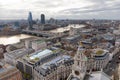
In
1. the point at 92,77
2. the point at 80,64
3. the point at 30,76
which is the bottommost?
the point at 30,76

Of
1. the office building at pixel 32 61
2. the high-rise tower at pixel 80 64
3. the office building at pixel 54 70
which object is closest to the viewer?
the high-rise tower at pixel 80 64

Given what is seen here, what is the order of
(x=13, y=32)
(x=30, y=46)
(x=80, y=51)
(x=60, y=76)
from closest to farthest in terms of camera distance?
(x=80, y=51) → (x=60, y=76) → (x=30, y=46) → (x=13, y=32)

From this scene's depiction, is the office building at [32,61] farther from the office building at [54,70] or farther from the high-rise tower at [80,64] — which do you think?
the high-rise tower at [80,64]

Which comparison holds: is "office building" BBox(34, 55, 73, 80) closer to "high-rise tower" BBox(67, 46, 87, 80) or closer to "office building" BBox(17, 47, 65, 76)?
"office building" BBox(17, 47, 65, 76)

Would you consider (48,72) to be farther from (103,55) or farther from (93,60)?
(103,55)

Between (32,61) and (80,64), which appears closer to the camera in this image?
(80,64)

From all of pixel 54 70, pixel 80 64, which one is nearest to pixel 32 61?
pixel 54 70

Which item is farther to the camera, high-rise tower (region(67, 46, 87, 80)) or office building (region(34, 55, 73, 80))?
office building (region(34, 55, 73, 80))

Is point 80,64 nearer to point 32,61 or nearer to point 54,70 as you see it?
point 54,70

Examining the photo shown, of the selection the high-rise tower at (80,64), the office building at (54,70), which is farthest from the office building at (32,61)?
the high-rise tower at (80,64)

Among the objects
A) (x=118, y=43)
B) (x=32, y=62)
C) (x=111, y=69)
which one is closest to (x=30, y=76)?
(x=32, y=62)

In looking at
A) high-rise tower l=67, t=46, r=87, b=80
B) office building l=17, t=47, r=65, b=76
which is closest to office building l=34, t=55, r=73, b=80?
office building l=17, t=47, r=65, b=76
